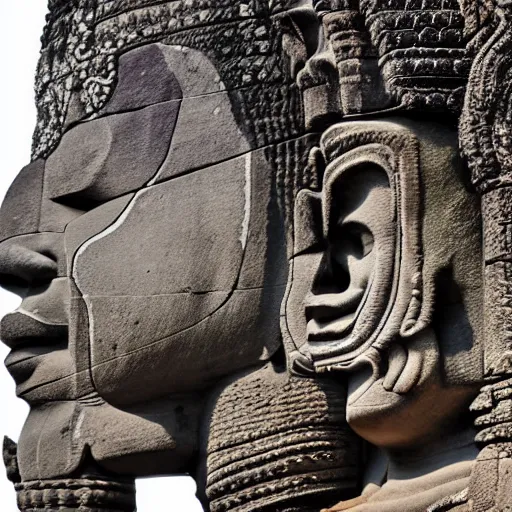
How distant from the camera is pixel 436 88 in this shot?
679cm

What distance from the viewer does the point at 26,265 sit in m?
7.74

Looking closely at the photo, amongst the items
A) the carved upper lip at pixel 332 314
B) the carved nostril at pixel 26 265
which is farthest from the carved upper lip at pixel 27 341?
the carved upper lip at pixel 332 314

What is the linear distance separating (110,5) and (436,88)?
1394mm

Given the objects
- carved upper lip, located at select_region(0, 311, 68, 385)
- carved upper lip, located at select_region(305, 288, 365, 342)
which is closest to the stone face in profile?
carved upper lip, located at select_region(0, 311, 68, 385)

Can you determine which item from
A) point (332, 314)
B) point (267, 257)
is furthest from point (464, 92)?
point (267, 257)

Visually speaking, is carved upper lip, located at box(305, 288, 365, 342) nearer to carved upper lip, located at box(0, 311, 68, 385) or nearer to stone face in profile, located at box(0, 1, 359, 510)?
stone face in profile, located at box(0, 1, 359, 510)

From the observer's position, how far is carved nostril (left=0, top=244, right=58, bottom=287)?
25.3 feet

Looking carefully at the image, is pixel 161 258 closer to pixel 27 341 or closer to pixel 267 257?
pixel 267 257

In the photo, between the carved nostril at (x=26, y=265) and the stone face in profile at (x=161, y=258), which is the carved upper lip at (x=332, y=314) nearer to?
the stone face in profile at (x=161, y=258)

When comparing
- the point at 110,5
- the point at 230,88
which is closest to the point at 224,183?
the point at 230,88

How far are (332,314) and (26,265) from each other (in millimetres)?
1270

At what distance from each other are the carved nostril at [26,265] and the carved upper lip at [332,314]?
3.57ft

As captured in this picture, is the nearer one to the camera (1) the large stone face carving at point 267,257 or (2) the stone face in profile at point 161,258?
(1) the large stone face carving at point 267,257

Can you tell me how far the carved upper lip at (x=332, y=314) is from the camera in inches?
271
